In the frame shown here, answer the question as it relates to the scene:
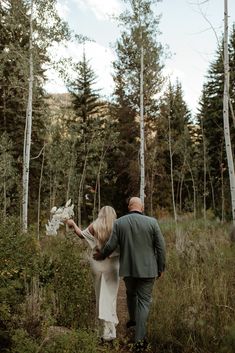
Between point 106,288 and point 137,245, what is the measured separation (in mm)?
706

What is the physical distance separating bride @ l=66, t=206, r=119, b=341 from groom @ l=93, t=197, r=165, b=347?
0.56 feet

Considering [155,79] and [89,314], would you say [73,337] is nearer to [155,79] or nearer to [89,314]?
[89,314]

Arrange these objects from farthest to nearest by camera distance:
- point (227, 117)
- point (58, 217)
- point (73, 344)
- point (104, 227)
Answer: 1. point (227, 117)
2. point (58, 217)
3. point (104, 227)
4. point (73, 344)

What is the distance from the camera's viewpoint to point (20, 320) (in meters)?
4.95

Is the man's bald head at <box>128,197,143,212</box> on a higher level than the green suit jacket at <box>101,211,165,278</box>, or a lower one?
higher

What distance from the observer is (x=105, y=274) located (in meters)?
5.72

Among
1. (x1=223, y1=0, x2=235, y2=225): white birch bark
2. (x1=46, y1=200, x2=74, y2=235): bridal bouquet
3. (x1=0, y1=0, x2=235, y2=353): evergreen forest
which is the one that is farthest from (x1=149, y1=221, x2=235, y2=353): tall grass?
(x1=223, y1=0, x2=235, y2=225): white birch bark

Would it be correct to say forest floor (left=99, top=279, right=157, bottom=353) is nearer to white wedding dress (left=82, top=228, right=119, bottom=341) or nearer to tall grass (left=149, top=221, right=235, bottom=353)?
white wedding dress (left=82, top=228, right=119, bottom=341)

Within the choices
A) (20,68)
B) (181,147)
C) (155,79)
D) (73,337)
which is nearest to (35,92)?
(20,68)

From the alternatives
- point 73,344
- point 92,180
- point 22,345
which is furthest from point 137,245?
point 92,180

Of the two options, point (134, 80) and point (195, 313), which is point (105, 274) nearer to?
point (195, 313)

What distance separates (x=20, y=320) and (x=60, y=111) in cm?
1451

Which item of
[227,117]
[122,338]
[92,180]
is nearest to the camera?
[122,338]

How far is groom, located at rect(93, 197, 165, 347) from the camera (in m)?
5.39
